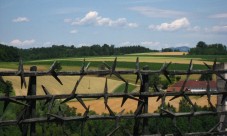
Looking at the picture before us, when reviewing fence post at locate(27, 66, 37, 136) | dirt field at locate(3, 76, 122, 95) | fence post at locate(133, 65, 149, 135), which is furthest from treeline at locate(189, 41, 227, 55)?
fence post at locate(27, 66, 37, 136)

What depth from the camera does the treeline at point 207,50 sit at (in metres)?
159

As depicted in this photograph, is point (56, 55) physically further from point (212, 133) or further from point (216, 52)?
point (212, 133)

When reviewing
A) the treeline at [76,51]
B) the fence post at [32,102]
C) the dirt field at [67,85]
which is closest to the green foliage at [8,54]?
the treeline at [76,51]

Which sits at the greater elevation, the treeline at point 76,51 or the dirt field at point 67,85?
the treeline at point 76,51

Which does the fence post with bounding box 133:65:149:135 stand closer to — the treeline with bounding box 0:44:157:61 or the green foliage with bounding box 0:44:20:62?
the green foliage with bounding box 0:44:20:62

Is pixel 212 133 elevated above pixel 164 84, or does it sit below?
above

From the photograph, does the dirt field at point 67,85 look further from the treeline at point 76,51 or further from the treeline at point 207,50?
the treeline at point 207,50

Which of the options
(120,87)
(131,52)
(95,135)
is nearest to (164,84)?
(120,87)

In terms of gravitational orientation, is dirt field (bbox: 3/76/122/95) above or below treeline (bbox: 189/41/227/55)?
below

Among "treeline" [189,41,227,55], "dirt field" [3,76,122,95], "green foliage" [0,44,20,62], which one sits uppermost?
"treeline" [189,41,227,55]

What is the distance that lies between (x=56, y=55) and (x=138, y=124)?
142839 millimetres

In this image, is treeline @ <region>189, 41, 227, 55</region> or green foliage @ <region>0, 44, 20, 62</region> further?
treeline @ <region>189, 41, 227, 55</region>

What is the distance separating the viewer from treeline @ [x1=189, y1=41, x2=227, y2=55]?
159 meters

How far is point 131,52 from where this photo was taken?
188 meters
